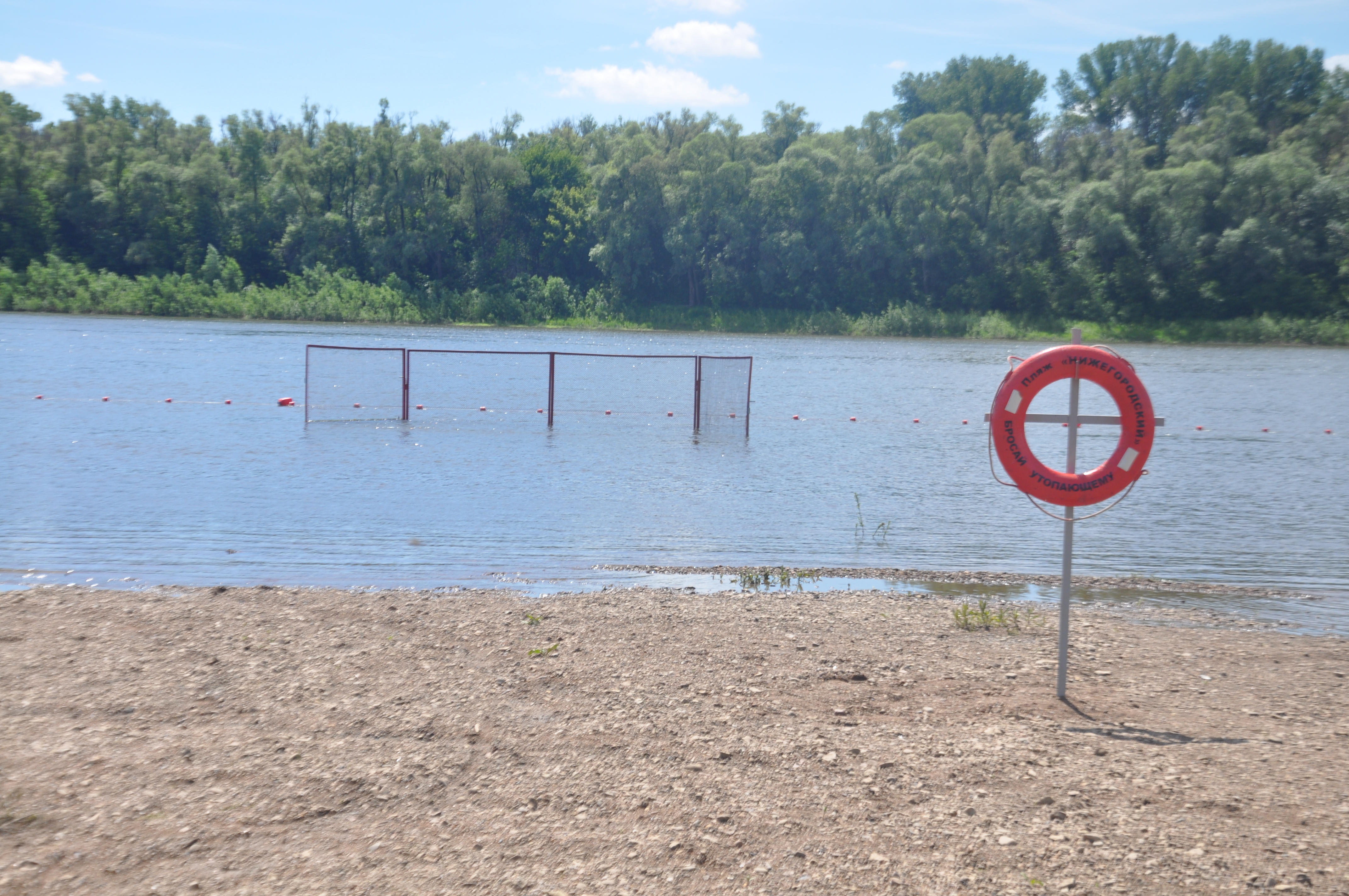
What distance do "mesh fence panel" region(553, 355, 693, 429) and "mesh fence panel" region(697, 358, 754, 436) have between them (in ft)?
2.41

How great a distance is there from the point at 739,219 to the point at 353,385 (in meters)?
54.3

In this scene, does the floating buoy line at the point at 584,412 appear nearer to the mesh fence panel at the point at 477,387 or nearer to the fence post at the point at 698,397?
the mesh fence panel at the point at 477,387

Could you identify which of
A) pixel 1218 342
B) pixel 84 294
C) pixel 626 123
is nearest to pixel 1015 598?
pixel 1218 342

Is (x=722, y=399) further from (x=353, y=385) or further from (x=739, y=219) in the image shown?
(x=739, y=219)

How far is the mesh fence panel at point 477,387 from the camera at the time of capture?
26.2 metres

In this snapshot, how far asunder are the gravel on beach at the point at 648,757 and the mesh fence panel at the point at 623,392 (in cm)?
1771

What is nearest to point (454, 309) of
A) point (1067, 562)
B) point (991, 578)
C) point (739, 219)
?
point (739, 219)

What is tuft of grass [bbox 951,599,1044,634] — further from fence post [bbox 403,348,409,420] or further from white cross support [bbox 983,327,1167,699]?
fence post [bbox 403,348,409,420]

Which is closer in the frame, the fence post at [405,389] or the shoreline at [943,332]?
the fence post at [405,389]

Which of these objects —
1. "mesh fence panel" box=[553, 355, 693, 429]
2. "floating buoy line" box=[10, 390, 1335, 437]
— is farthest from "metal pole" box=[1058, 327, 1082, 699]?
"mesh fence panel" box=[553, 355, 693, 429]

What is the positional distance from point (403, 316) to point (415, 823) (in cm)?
8233

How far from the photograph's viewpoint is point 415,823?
4324mm

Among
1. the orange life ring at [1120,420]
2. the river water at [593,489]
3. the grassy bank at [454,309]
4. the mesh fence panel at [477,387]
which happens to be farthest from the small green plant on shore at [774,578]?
the grassy bank at [454,309]

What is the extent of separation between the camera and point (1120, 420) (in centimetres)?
602
